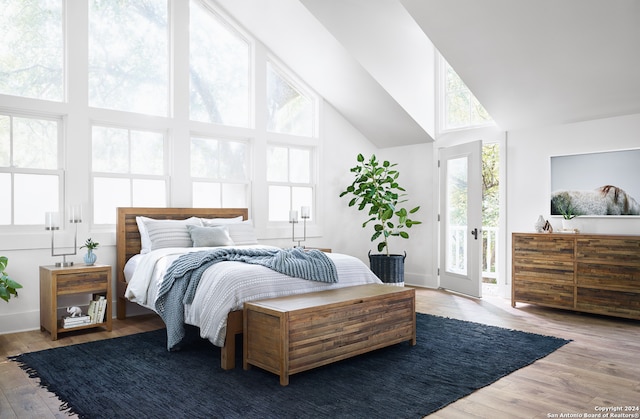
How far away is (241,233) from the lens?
17.1ft

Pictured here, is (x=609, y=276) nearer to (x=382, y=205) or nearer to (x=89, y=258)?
(x=382, y=205)

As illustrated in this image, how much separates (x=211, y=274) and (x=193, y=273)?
216 millimetres

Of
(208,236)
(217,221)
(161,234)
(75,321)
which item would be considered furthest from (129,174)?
(75,321)

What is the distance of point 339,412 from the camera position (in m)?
2.53

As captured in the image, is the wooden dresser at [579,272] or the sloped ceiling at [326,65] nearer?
the wooden dresser at [579,272]

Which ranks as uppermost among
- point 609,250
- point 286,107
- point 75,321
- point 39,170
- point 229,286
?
point 286,107

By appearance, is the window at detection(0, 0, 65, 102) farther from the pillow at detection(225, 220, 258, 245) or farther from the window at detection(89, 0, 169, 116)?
the pillow at detection(225, 220, 258, 245)

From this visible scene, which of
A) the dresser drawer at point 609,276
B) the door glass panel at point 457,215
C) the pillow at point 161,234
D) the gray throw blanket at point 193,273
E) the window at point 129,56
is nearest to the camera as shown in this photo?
the gray throw blanket at point 193,273

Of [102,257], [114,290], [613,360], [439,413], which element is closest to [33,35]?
[102,257]

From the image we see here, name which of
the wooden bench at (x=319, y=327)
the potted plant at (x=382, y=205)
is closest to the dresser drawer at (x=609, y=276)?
the potted plant at (x=382, y=205)

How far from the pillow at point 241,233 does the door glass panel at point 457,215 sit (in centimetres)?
271

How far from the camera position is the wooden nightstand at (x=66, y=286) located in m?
3.98

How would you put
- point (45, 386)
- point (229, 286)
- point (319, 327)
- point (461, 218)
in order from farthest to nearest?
point (461, 218), point (229, 286), point (319, 327), point (45, 386)

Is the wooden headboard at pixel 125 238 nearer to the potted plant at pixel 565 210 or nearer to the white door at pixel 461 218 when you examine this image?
the white door at pixel 461 218
